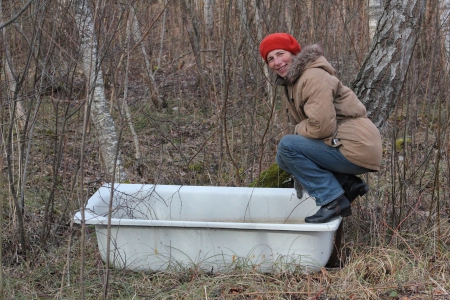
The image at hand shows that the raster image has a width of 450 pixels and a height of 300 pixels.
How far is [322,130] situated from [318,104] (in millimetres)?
156

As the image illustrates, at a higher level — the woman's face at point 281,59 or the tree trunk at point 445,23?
the tree trunk at point 445,23

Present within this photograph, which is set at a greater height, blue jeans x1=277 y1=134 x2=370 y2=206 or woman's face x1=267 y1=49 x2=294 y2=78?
woman's face x1=267 y1=49 x2=294 y2=78

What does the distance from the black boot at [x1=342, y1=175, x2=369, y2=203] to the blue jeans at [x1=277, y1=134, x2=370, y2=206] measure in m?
0.09

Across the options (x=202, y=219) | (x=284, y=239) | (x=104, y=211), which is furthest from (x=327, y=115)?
(x=104, y=211)

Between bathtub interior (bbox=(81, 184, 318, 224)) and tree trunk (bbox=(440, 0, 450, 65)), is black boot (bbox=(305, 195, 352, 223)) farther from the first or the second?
tree trunk (bbox=(440, 0, 450, 65))

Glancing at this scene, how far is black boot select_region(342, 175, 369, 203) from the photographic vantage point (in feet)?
11.2

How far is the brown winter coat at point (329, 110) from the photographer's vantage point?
309 centimetres

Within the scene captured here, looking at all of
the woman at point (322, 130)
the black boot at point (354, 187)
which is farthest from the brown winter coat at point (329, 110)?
the black boot at point (354, 187)

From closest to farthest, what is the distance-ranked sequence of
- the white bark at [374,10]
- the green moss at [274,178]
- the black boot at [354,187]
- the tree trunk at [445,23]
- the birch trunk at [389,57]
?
1. the black boot at [354,187]
2. the tree trunk at [445,23]
3. the birch trunk at [389,57]
4. the green moss at [274,178]
5. the white bark at [374,10]

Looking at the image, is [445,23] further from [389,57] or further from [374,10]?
[389,57]

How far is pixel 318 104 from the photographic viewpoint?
10.1 ft

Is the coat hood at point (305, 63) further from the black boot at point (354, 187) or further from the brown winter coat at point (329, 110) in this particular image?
the black boot at point (354, 187)

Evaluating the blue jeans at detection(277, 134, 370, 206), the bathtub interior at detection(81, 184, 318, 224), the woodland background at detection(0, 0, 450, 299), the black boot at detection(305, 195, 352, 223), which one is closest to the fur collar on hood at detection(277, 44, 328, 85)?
the blue jeans at detection(277, 134, 370, 206)

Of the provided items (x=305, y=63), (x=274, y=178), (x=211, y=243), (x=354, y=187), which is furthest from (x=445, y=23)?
(x=211, y=243)
